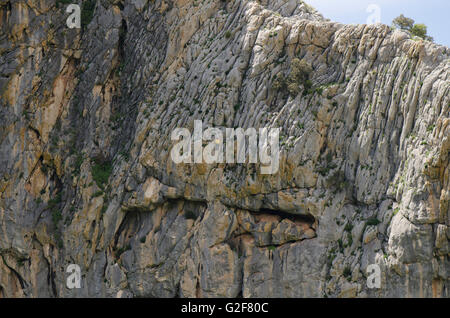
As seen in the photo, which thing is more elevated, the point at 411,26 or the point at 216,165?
the point at 411,26

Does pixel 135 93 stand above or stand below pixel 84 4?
below

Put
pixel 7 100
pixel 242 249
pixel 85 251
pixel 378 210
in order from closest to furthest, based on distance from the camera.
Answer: pixel 378 210 < pixel 242 249 < pixel 85 251 < pixel 7 100

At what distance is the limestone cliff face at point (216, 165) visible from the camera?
127ft

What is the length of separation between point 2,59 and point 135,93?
11.6 m

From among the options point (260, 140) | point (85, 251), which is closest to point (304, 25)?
point (260, 140)

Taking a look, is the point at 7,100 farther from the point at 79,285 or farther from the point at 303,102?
the point at 303,102

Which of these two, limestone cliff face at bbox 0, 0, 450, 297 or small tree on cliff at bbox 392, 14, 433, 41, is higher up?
small tree on cliff at bbox 392, 14, 433, 41

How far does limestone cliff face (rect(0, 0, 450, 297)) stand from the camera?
3866cm

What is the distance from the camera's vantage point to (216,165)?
43656 millimetres

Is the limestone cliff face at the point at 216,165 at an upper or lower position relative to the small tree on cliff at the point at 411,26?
lower

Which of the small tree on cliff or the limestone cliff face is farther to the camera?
the small tree on cliff

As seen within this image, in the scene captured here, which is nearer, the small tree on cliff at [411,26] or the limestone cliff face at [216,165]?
the limestone cliff face at [216,165]

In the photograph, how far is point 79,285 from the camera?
4550 centimetres
